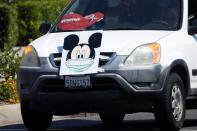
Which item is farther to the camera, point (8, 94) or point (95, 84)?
point (8, 94)

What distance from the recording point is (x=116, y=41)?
9633 mm

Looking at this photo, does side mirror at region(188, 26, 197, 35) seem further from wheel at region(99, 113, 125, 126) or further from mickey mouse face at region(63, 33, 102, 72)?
wheel at region(99, 113, 125, 126)

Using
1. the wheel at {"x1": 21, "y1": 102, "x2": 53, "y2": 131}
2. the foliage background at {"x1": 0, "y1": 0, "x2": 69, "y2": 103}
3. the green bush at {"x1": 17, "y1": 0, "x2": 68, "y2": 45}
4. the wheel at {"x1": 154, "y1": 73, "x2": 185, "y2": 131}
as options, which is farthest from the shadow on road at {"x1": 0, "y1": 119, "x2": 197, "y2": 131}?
the green bush at {"x1": 17, "y1": 0, "x2": 68, "y2": 45}

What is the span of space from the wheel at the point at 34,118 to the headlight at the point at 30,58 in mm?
572

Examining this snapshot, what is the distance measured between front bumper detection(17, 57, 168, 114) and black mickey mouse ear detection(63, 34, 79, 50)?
0.29 metres

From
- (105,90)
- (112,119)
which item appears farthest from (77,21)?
(112,119)

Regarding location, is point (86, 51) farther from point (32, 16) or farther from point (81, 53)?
point (32, 16)

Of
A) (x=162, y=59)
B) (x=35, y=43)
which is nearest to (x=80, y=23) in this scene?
(x=35, y=43)

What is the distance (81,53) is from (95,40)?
245mm

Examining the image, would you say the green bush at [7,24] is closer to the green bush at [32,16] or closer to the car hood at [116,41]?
the green bush at [32,16]

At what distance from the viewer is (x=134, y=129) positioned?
35.5ft

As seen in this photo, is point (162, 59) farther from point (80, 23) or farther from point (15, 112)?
point (15, 112)

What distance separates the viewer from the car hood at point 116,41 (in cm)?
950

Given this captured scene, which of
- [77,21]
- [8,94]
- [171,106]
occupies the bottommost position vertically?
[8,94]
